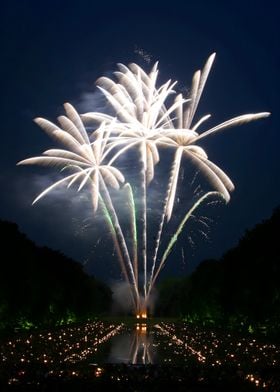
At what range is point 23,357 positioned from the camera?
69.4ft

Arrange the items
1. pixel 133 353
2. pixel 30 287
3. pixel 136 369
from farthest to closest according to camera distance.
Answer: pixel 30 287 → pixel 133 353 → pixel 136 369

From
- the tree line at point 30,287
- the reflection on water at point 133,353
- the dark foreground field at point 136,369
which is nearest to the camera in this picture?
the dark foreground field at point 136,369

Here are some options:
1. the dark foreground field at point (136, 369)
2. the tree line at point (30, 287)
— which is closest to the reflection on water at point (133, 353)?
the dark foreground field at point (136, 369)

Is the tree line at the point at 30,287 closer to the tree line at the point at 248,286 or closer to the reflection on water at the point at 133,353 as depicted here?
the reflection on water at the point at 133,353

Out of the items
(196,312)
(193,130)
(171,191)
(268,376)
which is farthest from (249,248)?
(268,376)

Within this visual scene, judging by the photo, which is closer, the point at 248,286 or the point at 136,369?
the point at 136,369

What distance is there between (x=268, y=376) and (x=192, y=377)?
6.46 feet

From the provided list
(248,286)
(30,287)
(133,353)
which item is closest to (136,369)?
Answer: (133,353)

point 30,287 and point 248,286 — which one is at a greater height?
point 248,286

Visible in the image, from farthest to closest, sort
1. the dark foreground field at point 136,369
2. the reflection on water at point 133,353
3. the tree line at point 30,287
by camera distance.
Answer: the tree line at point 30,287 → the reflection on water at point 133,353 → the dark foreground field at point 136,369

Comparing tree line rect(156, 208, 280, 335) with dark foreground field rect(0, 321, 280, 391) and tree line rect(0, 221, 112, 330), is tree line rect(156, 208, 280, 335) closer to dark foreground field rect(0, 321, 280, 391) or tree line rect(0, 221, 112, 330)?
dark foreground field rect(0, 321, 280, 391)

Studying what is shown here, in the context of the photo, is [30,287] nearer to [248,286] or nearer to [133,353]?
[133,353]

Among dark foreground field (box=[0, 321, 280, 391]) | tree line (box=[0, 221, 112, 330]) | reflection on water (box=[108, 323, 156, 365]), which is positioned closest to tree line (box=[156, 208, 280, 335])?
dark foreground field (box=[0, 321, 280, 391])

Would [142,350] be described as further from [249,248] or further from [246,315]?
[249,248]
